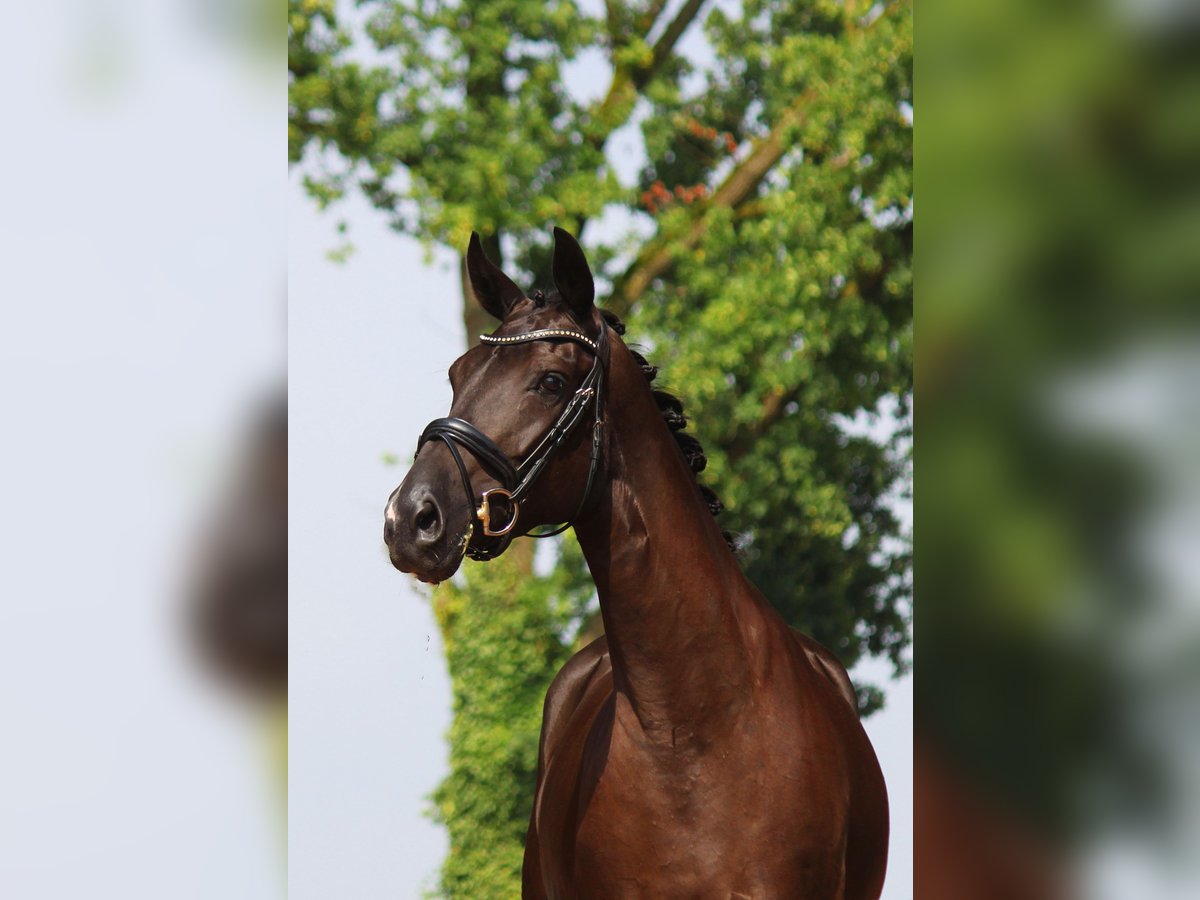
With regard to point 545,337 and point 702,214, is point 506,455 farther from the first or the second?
point 702,214

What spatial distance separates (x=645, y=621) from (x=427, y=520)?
62 cm

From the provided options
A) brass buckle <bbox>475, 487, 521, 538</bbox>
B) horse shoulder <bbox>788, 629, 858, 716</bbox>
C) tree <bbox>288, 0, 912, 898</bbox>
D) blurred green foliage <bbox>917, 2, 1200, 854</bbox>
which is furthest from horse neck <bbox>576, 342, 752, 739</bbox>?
tree <bbox>288, 0, 912, 898</bbox>

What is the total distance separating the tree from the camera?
332 inches

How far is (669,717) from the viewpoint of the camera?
122 inches

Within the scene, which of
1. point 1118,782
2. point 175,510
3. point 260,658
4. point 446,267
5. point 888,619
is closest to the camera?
point 1118,782

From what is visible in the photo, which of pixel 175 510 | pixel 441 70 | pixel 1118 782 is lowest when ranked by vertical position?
pixel 1118 782

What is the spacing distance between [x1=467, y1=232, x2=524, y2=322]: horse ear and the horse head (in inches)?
6.6

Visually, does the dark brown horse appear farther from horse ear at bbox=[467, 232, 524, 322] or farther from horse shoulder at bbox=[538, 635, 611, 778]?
horse shoulder at bbox=[538, 635, 611, 778]

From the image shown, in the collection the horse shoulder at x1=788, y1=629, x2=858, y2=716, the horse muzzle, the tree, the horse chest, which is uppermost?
the tree

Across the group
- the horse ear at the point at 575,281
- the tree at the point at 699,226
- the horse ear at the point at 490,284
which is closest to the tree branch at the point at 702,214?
the tree at the point at 699,226

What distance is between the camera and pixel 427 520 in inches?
111

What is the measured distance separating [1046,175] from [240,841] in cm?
98

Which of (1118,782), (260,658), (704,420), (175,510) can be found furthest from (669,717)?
(704,420)

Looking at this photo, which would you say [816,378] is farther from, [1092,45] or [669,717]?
[1092,45]
